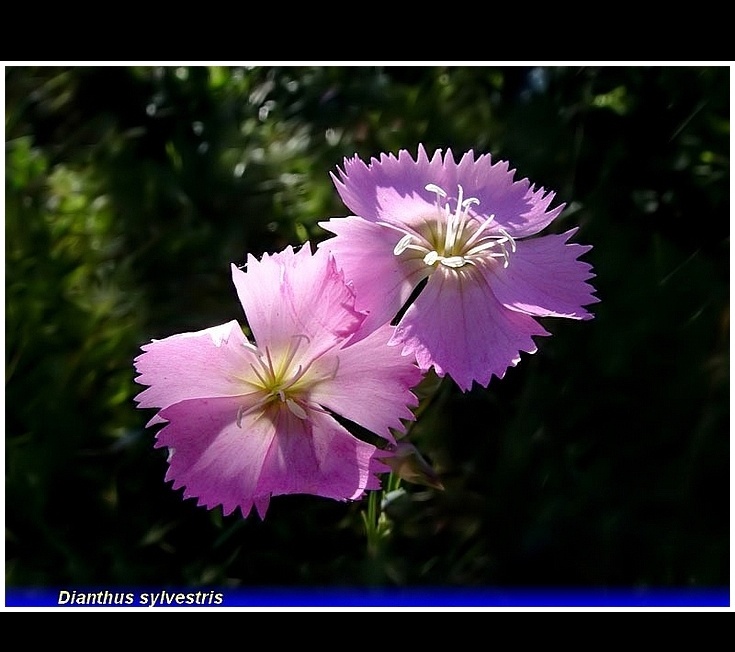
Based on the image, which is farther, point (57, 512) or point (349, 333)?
point (57, 512)

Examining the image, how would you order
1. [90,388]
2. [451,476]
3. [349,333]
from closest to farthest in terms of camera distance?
[349,333] < [451,476] < [90,388]

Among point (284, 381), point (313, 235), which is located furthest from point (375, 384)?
point (313, 235)

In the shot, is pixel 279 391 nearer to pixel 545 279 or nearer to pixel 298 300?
pixel 298 300

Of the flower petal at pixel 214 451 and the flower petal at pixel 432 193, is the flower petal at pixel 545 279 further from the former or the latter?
the flower petal at pixel 214 451

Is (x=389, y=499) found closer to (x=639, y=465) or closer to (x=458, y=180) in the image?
(x=458, y=180)

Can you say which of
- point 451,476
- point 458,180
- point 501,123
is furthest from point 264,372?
point 501,123
